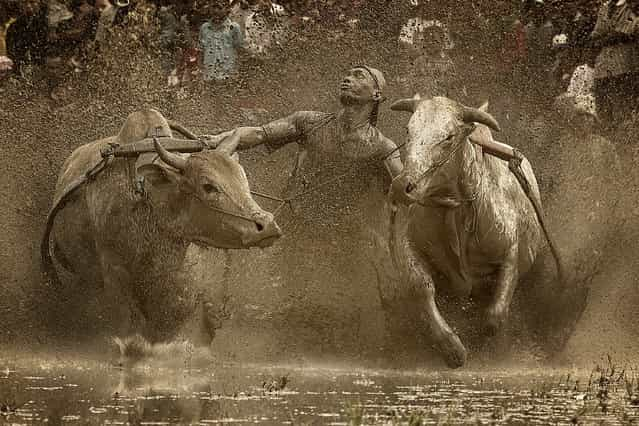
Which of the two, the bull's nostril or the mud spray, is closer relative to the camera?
the bull's nostril

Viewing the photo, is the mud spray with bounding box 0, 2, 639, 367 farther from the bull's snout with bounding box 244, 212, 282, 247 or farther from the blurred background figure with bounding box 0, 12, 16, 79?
the bull's snout with bounding box 244, 212, 282, 247

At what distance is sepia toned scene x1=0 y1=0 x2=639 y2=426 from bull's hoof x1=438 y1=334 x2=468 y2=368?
2 centimetres

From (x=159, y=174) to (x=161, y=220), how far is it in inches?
13.0

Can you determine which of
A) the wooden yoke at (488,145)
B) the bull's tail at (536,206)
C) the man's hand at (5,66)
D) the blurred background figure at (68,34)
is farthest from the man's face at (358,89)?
the man's hand at (5,66)

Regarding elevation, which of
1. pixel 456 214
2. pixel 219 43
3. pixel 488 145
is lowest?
pixel 456 214

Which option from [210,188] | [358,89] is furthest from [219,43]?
[210,188]

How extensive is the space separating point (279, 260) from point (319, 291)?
1.38 feet

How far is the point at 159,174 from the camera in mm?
12633

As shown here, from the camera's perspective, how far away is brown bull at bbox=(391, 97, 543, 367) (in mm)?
12367

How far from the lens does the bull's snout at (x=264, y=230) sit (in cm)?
1209

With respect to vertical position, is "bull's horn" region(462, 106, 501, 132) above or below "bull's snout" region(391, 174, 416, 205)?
above

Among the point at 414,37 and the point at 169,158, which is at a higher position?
the point at 414,37

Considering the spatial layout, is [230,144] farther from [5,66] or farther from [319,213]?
[5,66]

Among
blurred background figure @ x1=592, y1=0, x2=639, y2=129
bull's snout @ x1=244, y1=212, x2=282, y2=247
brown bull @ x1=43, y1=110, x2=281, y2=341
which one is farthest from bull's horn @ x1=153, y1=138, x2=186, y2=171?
blurred background figure @ x1=592, y1=0, x2=639, y2=129
